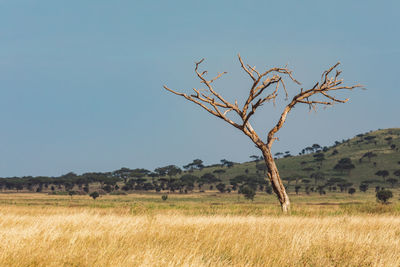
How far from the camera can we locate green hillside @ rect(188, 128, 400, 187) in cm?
12406

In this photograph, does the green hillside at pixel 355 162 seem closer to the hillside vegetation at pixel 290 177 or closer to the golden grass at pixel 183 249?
the hillside vegetation at pixel 290 177

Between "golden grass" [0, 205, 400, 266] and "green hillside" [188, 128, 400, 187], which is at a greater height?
"green hillside" [188, 128, 400, 187]

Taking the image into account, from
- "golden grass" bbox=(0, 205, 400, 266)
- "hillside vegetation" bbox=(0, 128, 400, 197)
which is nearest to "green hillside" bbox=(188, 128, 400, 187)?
"hillside vegetation" bbox=(0, 128, 400, 197)

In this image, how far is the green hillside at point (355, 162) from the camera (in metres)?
124

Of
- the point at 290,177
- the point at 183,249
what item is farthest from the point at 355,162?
the point at 183,249

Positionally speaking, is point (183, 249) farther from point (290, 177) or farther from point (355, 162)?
point (355, 162)

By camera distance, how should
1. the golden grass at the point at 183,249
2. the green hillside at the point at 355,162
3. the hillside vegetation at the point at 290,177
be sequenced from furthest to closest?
the green hillside at the point at 355,162
the hillside vegetation at the point at 290,177
the golden grass at the point at 183,249

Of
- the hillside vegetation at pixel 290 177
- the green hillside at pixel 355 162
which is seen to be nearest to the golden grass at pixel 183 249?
the hillside vegetation at pixel 290 177

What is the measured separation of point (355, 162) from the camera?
5236 inches

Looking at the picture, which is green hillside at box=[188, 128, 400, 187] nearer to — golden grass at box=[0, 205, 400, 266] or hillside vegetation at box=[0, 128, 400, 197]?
hillside vegetation at box=[0, 128, 400, 197]

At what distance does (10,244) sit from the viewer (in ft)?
22.3

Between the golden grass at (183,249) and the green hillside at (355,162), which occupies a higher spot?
the green hillside at (355,162)

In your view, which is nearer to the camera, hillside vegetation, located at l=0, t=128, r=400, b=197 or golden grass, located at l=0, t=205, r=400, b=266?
golden grass, located at l=0, t=205, r=400, b=266

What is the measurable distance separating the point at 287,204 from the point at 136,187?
347 ft
